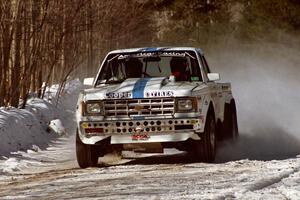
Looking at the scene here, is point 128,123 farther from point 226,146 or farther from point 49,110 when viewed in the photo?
point 49,110

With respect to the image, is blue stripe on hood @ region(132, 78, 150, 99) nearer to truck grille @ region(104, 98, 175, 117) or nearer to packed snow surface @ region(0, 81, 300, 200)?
truck grille @ region(104, 98, 175, 117)

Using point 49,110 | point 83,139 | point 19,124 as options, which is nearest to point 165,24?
point 49,110

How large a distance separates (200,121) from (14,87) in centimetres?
847

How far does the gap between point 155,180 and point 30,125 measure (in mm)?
→ 7543

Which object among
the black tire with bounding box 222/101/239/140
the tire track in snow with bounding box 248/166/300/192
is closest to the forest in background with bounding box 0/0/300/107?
the black tire with bounding box 222/101/239/140

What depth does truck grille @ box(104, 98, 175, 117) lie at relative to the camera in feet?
35.7

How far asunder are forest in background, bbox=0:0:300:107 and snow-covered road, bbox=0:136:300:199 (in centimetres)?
639

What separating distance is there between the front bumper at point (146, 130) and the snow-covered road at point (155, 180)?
0.38 metres

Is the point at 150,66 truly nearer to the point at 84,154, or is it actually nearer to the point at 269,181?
the point at 84,154

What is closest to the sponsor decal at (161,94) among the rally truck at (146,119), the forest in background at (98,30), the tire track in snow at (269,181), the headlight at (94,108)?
the rally truck at (146,119)

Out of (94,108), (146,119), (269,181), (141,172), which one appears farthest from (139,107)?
(269,181)

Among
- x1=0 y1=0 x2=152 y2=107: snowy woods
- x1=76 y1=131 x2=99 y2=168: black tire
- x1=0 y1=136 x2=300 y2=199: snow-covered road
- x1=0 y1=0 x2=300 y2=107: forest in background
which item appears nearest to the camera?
x1=0 y1=136 x2=300 y2=199: snow-covered road

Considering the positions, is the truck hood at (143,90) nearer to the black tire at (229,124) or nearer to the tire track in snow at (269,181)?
the tire track in snow at (269,181)

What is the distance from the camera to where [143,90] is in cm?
1096
